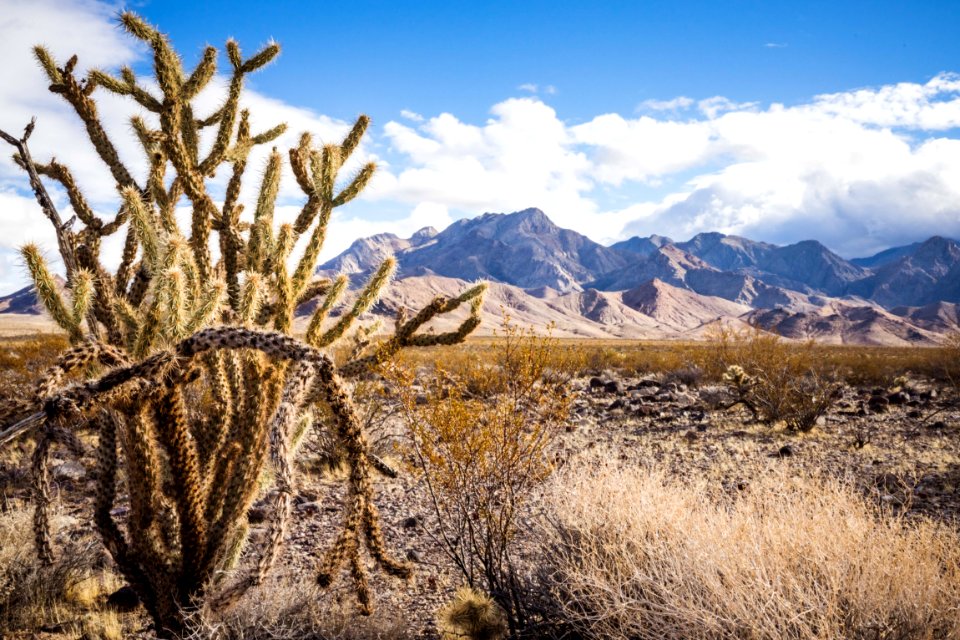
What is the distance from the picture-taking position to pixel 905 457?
8797 millimetres

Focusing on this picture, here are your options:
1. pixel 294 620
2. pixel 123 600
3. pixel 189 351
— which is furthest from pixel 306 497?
pixel 189 351

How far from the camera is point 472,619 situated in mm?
3826

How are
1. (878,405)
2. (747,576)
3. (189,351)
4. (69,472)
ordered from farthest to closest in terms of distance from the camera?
(878,405)
(69,472)
(747,576)
(189,351)

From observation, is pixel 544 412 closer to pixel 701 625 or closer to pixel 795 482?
pixel 701 625

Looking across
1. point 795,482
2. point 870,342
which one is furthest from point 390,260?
point 870,342

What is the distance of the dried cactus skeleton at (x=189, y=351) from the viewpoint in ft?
9.95

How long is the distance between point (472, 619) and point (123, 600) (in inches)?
105

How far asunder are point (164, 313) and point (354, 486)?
1614mm

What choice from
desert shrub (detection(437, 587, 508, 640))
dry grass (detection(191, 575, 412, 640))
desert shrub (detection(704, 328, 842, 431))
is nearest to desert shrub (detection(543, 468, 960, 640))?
desert shrub (detection(437, 587, 508, 640))

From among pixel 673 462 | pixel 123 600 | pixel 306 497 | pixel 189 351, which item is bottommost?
pixel 673 462

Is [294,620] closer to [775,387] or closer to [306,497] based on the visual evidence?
[306,497]

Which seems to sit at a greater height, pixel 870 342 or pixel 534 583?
pixel 534 583

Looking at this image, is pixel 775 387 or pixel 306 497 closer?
pixel 306 497

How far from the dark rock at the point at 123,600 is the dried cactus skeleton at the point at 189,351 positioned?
0.50m
